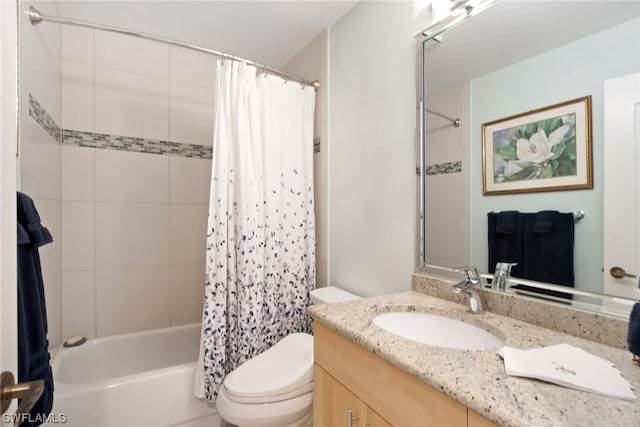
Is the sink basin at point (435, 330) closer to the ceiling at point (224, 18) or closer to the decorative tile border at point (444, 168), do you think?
the decorative tile border at point (444, 168)

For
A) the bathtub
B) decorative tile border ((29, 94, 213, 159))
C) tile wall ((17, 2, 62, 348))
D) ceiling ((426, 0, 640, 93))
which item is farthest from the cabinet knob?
decorative tile border ((29, 94, 213, 159))

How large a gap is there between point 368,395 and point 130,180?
80.6 inches

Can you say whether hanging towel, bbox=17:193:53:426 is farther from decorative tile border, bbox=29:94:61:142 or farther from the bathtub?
decorative tile border, bbox=29:94:61:142

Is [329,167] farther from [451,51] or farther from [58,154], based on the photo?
[58,154]

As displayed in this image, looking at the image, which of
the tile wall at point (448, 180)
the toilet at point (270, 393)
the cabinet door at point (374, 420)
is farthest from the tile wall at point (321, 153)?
the cabinet door at point (374, 420)

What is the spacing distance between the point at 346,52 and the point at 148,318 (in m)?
2.21

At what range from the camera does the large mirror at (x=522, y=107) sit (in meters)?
0.80

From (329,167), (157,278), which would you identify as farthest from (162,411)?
(329,167)

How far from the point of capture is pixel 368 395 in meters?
0.82

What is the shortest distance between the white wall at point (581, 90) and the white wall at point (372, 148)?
0.41 m

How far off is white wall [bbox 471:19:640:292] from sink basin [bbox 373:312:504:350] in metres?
0.33

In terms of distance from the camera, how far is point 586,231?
2.83 feet

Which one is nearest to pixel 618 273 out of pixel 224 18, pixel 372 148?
pixel 372 148

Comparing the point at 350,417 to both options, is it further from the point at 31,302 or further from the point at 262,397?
the point at 31,302
